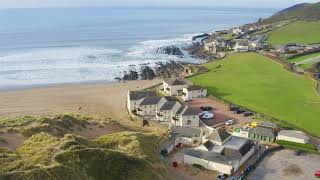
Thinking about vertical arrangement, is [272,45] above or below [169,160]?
above

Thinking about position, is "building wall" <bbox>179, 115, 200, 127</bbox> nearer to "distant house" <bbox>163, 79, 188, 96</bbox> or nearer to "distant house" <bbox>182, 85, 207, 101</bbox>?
"distant house" <bbox>182, 85, 207, 101</bbox>

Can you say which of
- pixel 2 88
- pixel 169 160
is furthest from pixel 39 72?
pixel 169 160

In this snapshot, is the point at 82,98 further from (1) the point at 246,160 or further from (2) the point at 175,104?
(1) the point at 246,160

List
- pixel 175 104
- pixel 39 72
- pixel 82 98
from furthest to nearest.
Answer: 1. pixel 39 72
2. pixel 82 98
3. pixel 175 104

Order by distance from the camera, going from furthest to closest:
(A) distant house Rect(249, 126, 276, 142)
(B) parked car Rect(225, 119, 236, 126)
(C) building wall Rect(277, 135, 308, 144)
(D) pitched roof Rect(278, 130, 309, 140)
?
1. (B) parked car Rect(225, 119, 236, 126)
2. (A) distant house Rect(249, 126, 276, 142)
3. (D) pitched roof Rect(278, 130, 309, 140)
4. (C) building wall Rect(277, 135, 308, 144)

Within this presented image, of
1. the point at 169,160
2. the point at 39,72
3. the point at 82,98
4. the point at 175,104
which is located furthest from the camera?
the point at 39,72

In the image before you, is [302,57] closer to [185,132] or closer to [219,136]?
[185,132]

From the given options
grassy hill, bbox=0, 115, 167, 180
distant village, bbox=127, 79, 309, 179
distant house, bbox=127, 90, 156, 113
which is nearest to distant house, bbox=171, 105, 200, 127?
distant village, bbox=127, 79, 309, 179

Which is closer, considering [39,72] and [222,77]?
[222,77]
